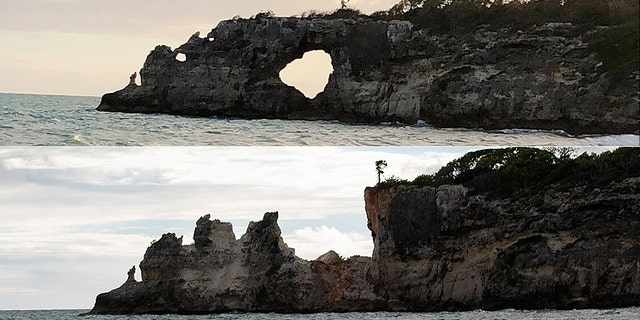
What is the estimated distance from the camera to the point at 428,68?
30.8 metres

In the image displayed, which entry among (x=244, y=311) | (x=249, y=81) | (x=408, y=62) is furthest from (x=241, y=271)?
(x=408, y=62)

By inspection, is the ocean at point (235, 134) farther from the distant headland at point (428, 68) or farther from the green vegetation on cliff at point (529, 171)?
the green vegetation on cliff at point (529, 171)

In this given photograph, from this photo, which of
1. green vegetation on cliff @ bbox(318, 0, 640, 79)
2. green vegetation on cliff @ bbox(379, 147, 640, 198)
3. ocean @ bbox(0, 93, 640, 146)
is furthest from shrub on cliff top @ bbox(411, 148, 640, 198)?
green vegetation on cliff @ bbox(318, 0, 640, 79)

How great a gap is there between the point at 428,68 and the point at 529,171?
4.60 m

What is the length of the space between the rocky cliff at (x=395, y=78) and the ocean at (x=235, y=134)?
0.47 metres

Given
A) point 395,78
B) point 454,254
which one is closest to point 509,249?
point 454,254

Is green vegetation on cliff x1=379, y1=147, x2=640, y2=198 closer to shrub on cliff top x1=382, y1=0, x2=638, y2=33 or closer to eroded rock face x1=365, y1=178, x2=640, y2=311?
eroded rock face x1=365, y1=178, x2=640, y2=311

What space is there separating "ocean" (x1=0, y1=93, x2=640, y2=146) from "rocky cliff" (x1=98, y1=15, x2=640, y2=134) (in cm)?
47

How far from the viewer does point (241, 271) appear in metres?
35.6

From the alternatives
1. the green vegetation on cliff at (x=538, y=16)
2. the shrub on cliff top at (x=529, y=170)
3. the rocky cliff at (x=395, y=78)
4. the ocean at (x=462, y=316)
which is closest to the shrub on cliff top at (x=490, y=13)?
the green vegetation on cliff at (x=538, y=16)

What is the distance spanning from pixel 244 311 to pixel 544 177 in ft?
31.9

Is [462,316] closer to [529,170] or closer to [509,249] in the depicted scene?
[509,249]

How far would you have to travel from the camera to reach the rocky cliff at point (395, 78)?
95.2ft

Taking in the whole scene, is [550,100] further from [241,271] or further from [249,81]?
[241,271]
